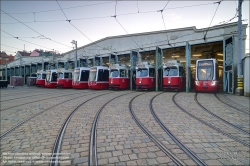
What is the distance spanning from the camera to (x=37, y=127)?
478 cm

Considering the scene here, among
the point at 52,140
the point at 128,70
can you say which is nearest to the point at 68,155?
the point at 52,140

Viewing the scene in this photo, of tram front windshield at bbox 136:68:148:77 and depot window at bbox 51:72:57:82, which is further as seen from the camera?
depot window at bbox 51:72:57:82

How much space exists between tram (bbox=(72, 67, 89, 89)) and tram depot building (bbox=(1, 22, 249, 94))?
14.9 ft

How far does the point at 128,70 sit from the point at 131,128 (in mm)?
16048

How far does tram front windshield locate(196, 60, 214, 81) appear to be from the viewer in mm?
13531

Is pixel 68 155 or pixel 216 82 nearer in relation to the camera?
pixel 68 155

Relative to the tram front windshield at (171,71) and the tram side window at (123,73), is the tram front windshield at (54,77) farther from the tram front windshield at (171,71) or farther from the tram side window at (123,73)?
the tram front windshield at (171,71)

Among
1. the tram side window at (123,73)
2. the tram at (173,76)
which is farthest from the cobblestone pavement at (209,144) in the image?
the tram side window at (123,73)

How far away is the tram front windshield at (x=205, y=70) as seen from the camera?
1353 cm

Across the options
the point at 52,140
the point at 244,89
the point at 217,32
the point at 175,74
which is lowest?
the point at 52,140

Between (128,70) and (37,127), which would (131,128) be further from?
(128,70)

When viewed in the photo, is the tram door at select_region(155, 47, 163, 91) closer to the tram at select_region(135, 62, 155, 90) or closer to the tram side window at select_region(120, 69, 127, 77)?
the tram at select_region(135, 62, 155, 90)

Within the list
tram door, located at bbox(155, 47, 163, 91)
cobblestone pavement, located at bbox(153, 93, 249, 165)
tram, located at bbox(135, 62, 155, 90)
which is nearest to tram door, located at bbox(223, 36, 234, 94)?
tram door, located at bbox(155, 47, 163, 91)

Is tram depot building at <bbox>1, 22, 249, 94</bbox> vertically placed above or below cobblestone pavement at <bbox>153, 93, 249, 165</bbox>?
above
